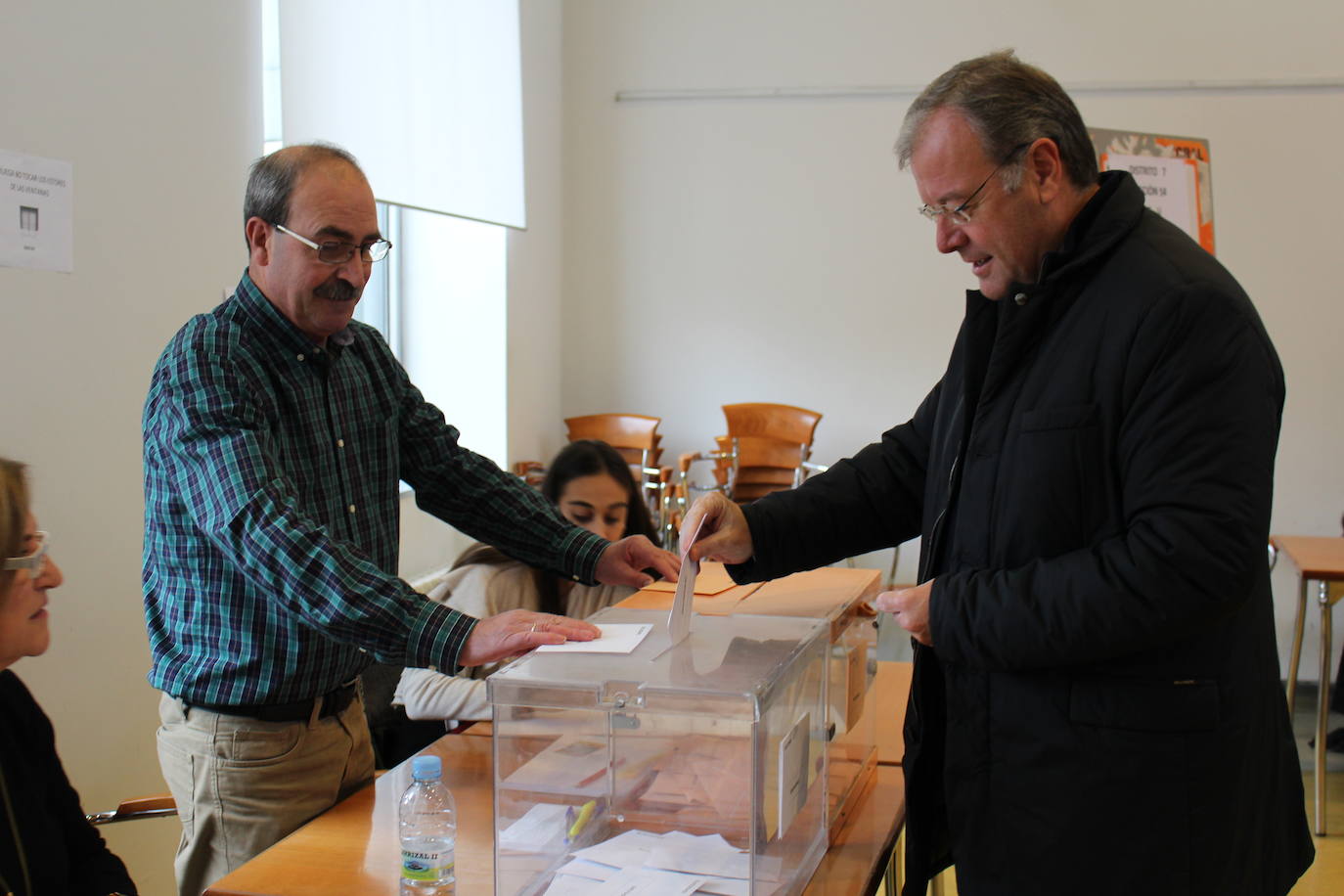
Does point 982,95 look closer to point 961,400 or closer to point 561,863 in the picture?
point 961,400

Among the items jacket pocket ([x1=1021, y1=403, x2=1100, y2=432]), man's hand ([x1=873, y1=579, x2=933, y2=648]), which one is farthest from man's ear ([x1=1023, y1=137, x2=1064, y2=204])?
man's hand ([x1=873, y1=579, x2=933, y2=648])

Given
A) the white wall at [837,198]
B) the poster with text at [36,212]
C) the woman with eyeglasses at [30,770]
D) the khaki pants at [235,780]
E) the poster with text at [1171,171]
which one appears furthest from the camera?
the white wall at [837,198]

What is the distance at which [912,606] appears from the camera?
1.50 m

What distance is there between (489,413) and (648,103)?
7.15 feet

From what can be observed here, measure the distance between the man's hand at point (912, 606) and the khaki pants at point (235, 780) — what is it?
3.21 feet

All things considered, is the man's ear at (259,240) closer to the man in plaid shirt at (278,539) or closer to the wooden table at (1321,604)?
the man in plaid shirt at (278,539)

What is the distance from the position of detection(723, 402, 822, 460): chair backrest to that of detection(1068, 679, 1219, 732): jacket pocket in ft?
16.4

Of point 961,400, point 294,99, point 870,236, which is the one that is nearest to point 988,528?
point 961,400

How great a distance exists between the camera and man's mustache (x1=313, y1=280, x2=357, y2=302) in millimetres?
1897

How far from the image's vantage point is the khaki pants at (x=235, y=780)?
189cm

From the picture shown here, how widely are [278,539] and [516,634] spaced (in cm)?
36

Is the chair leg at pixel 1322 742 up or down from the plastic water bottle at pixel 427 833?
down

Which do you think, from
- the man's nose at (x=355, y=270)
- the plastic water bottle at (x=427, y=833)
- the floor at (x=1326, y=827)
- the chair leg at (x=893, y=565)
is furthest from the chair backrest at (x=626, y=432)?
the plastic water bottle at (x=427, y=833)

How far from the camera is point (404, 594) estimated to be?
1667 mm
